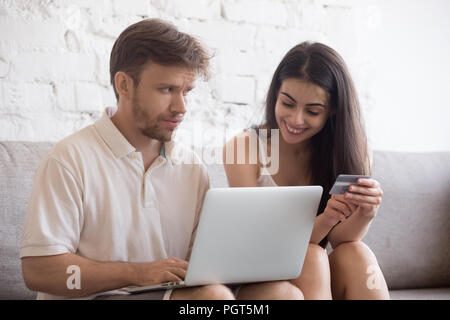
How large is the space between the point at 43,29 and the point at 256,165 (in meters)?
0.86

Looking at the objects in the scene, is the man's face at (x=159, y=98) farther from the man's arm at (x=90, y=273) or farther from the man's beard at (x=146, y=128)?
the man's arm at (x=90, y=273)

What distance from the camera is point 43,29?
5.68ft

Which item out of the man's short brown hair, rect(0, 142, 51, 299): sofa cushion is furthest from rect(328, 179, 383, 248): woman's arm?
rect(0, 142, 51, 299): sofa cushion

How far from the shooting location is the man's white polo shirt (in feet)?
3.67

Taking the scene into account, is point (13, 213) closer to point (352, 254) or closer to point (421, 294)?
point (352, 254)

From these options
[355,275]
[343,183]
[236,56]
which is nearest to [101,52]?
[236,56]

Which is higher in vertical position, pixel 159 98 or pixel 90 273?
pixel 159 98

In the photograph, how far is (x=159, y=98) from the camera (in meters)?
1.26

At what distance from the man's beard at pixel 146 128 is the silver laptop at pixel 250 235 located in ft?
1.13

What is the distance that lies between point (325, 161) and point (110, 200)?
72 centimetres

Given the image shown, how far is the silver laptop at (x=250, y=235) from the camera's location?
1.01 m
